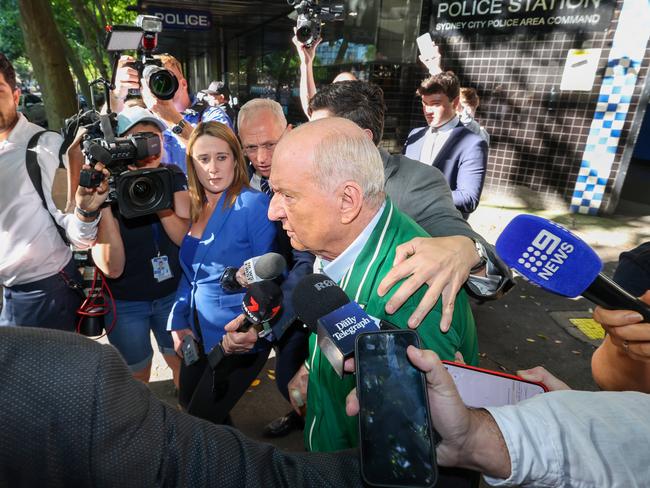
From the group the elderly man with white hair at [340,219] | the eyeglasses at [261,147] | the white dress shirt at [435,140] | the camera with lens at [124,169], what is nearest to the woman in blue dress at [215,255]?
the camera with lens at [124,169]

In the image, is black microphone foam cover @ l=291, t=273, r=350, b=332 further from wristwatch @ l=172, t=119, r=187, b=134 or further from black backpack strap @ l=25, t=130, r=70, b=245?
wristwatch @ l=172, t=119, r=187, b=134

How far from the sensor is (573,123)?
7.68m

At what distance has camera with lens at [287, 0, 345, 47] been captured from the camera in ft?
13.2

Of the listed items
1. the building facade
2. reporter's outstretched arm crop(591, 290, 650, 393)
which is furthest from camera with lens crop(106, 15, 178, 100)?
the building facade

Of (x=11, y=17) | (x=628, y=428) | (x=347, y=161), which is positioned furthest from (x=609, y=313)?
(x=11, y=17)

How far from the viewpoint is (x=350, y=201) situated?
4.88 ft

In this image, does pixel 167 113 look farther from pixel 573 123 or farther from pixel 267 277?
pixel 573 123

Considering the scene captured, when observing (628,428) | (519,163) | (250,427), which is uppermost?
(628,428)

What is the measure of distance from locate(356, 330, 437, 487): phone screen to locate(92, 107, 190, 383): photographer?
6.69 feet

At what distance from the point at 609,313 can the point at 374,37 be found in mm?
9816

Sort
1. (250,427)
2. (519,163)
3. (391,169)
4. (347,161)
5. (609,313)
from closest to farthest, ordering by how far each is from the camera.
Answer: (609,313) → (347,161) → (391,169) → (250,427) → (519,163)

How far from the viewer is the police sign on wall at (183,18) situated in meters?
11.3

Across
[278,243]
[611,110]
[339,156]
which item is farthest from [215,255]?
[611,110]

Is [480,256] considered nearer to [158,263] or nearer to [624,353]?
[624,353]
